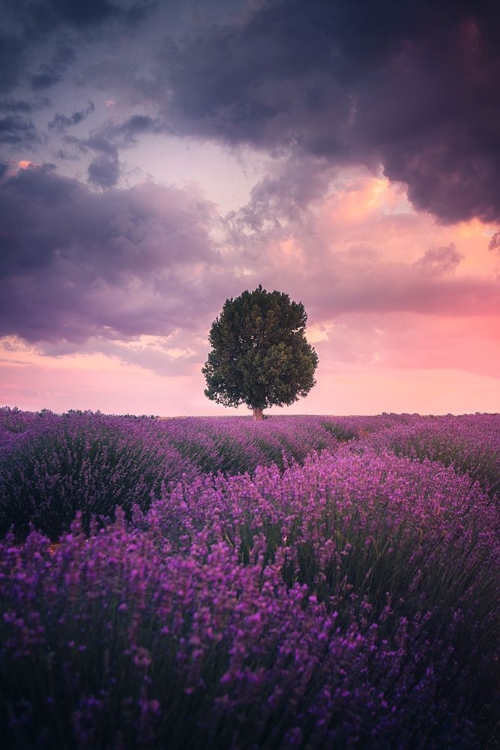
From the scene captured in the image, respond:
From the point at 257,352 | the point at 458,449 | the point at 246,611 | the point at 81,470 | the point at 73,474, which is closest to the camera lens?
the point at 246,611

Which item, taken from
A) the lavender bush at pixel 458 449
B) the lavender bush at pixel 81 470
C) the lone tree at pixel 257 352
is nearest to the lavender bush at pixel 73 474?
the lavender bush at pixel 81 470

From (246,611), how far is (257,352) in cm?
2083

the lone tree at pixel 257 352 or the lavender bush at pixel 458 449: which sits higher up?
the lone tree at pixel 257 352

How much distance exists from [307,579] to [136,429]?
4485 mm

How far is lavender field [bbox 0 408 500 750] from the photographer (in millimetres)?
1338

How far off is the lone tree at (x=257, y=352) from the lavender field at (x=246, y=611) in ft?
55.0

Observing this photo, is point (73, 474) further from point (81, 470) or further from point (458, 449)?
point (458, 449)

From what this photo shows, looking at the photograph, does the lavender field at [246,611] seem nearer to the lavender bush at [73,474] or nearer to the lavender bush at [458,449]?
the lavender bush at [73,474]

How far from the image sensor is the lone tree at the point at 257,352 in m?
22.0

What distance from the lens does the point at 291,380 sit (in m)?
22.6

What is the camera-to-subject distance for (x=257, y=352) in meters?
22.2

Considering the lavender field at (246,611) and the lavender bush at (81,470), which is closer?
the lavender field at (246,611)

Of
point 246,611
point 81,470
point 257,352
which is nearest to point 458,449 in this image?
point 81,470

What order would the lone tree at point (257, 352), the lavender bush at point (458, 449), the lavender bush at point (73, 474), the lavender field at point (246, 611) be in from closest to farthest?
the lavender field at point (246, 611) < the lavender bush at point (73, 474) < the lavender bush at point (458, 449) < the lone tree at point (257, 352)
